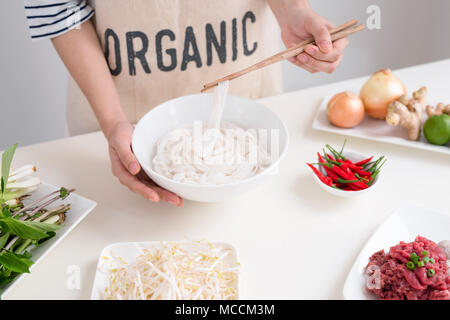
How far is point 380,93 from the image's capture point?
1.46m

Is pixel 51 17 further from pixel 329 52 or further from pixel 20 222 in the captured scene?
pixel 329 52

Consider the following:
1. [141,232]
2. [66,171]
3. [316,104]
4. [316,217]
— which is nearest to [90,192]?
[66,171]

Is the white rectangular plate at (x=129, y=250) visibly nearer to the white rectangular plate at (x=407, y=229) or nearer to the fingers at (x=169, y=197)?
the fingers at (x=169, y=197)

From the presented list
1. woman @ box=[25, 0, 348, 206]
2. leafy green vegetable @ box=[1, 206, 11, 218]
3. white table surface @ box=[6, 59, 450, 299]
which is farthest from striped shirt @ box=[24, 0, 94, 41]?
leafy green vegetable @ box=[1, 206, 11, 218]

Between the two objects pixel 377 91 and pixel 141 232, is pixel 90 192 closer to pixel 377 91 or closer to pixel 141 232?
pixel 141 232

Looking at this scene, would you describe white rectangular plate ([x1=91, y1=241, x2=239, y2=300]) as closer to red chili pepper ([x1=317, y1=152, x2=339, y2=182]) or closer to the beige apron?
red chili pepper ([x1=317, y1=152, x2=339, y2=182])

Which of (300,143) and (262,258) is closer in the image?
(262,258)

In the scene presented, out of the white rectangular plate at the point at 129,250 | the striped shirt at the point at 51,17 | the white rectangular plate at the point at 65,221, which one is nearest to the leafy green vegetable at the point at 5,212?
the white rectangular plate at the point at 65,221

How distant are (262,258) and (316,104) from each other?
2.61ft

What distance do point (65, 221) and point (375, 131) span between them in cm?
105

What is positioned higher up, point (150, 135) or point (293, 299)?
point (150, 135)

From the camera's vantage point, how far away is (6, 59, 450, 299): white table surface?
983mm

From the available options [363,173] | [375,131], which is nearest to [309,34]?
[375,131]

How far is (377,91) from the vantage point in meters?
1.47
